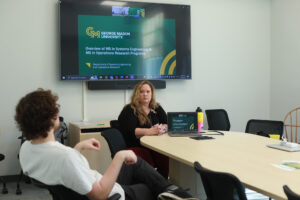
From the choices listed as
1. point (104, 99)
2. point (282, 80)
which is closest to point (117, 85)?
point (104, 99)

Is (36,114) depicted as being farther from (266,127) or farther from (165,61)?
(165,61)

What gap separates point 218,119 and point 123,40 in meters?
1.84

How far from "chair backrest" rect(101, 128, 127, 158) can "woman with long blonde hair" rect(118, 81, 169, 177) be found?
1.24ft

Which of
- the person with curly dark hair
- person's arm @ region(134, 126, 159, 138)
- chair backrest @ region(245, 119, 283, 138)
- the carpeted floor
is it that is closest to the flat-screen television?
the carpeted floor

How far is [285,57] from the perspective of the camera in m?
5.46

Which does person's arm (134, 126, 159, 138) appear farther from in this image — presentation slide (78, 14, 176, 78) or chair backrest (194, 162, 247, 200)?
Result: presentation slide (78, 14, 176, 78)

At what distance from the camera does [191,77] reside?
524 centimetres

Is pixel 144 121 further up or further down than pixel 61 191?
further up

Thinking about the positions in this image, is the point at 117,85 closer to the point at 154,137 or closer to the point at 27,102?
the point at 154,137

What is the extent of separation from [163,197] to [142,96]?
1654mm

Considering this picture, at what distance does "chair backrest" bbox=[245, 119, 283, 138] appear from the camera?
342 centimetres

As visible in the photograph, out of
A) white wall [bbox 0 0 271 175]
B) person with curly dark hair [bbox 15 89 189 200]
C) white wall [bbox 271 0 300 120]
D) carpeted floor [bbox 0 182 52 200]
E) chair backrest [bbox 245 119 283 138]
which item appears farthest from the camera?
white wall [bbox 271 0 300 120]

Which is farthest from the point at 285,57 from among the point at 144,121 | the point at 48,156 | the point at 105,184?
the point at 48,156

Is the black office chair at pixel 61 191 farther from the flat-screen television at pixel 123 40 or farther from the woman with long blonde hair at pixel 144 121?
the flat-screen television at pixel 123 40
